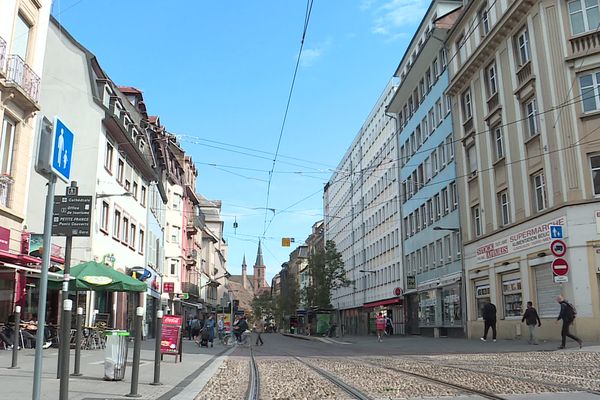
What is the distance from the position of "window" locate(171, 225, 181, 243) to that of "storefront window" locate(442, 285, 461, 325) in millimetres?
27901

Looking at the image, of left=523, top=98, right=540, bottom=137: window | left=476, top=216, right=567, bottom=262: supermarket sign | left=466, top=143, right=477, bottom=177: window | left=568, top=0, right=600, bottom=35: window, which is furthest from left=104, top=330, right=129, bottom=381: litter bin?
left=466, top=143, right=477, bottom=177: window

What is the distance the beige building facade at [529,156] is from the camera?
2208 cm

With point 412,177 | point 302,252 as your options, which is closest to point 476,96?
point 412,177

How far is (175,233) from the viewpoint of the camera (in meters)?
57.0

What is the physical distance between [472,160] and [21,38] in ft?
77.5

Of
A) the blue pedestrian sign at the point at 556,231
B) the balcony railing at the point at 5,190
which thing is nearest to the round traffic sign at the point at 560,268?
the blue pedestrian sign at the point at 556,231

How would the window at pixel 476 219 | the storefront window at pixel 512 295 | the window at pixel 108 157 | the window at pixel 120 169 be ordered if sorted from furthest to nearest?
the window at pixel 476 219 < the window at pixel 120 169 < the window at pixel 108 157 < the storefront window at pixel 512 295

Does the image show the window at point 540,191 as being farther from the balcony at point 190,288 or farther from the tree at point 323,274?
the balcony at point 190,288

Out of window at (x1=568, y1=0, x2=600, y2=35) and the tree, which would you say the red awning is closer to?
the tree

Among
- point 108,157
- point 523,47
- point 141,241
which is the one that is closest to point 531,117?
point 523,47

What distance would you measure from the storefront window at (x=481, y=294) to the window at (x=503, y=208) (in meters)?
3.75

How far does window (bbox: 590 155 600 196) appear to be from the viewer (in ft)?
72.3

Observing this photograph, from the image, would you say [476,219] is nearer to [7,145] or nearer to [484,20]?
[484,20]

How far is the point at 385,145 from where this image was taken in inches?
2280
